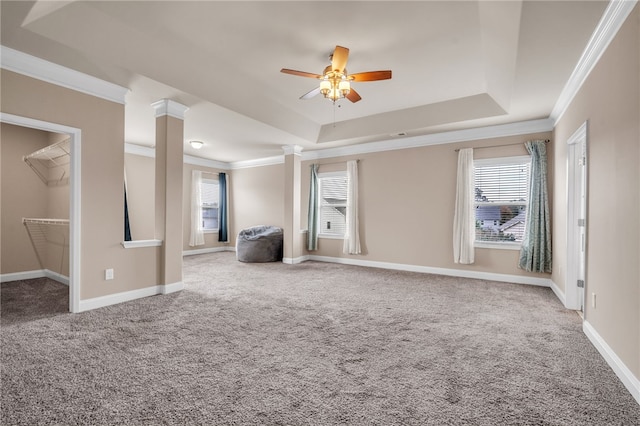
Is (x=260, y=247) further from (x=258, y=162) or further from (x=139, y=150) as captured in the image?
(x=139, y=150)

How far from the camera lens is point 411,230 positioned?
5.93m

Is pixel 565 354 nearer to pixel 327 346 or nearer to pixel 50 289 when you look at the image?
pixel 327 346

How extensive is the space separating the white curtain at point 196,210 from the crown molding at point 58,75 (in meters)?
4.27

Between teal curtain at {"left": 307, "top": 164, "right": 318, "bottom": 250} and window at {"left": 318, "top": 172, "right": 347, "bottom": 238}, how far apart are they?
10 centimetres

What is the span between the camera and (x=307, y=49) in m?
3.29

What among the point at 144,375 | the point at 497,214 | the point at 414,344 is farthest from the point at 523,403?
the point at 497,214

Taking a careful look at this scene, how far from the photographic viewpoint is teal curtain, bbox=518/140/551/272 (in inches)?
183

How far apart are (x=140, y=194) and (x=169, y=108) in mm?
3517

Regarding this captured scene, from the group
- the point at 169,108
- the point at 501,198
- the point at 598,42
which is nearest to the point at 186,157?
the point at 169,108

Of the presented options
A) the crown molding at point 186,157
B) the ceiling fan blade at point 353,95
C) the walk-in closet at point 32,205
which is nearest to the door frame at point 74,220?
the walk-in closet at point 32,205

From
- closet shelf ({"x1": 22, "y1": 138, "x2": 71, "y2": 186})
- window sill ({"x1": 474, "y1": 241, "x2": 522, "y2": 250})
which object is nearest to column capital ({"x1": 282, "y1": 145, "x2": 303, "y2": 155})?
closet shelf ({"x1": 22, "y1": 138, "x2": 71, "y2": 186})

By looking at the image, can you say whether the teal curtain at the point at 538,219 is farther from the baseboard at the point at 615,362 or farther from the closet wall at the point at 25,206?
the closet wall at the point at 25,206

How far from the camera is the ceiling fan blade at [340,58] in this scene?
9.43 ft

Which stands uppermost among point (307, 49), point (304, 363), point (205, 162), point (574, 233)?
point (307, 49)
